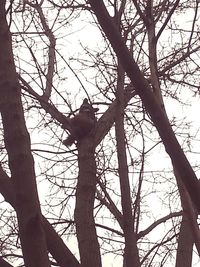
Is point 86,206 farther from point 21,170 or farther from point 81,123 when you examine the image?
point 21,170

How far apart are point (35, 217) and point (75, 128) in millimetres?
1352

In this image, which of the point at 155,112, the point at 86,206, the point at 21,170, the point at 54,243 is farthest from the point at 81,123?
the point at 155,112

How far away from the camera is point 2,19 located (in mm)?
1961

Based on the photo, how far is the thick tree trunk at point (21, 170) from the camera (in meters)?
1.55

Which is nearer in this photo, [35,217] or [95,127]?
[35,217]

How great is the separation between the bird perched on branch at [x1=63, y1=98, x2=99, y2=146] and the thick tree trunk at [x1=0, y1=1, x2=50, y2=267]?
1.03 meters

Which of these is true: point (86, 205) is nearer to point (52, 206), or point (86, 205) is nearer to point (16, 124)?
point (52, 206)

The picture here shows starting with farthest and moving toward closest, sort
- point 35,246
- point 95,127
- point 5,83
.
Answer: point 95,127 < point 5,83 < point 35,246

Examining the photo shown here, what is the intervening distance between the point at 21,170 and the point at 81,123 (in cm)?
133

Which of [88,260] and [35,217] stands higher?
[88,260]

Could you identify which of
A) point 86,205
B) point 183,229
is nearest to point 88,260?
point 86,205

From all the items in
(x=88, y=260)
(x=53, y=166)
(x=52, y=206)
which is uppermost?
(x=53, y=166)

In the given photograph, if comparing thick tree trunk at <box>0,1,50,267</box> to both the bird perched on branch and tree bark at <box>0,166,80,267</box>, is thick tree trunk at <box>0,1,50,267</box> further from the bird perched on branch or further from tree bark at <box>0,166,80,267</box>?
the bird perched on branch

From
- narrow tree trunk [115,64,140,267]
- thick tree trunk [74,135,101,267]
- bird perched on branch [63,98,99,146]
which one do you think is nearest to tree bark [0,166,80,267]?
thick tree trunk [74,135,101,267]
